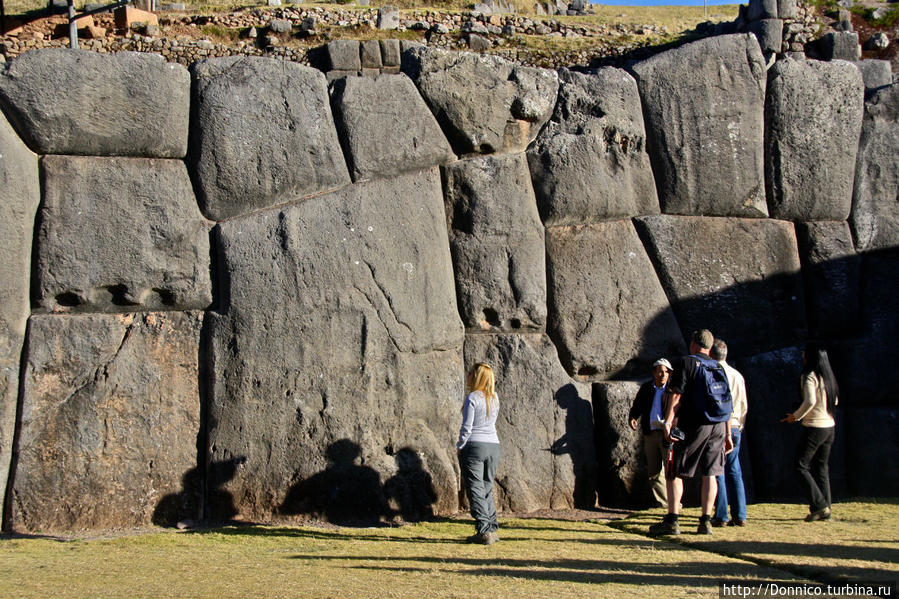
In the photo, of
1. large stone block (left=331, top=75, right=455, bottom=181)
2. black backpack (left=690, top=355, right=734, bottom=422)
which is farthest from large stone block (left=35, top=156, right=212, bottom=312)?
black backpack (left=690, top=355, right=734, bottom=422)

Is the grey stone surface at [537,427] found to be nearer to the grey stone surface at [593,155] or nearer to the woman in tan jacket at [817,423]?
the grey stone surface at [593,155]

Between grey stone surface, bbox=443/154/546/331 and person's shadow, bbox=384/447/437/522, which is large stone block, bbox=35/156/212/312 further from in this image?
grey stone surface, bbox=443/154/546/331

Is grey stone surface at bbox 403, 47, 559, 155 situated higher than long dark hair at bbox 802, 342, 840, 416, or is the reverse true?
grey stone surface at bbox 403, 47, 559, 155

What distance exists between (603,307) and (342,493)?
2971mm

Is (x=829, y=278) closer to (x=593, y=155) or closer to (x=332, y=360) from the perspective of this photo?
(x=593, y=155)

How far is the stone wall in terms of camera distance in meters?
7.61

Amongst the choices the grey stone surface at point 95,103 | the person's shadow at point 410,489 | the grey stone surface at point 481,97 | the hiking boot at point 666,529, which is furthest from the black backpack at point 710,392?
the grey stone surface at point 95,103

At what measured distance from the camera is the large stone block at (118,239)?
25.1 feet

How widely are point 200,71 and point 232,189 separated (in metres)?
1.12

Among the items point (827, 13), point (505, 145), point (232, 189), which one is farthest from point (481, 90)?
point (827, 13)

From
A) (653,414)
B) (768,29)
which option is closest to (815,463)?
(653,414)

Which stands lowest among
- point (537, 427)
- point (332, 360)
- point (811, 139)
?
point (537, 427)

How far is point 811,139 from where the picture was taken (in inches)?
371

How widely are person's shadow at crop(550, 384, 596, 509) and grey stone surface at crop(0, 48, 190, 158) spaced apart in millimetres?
4064
